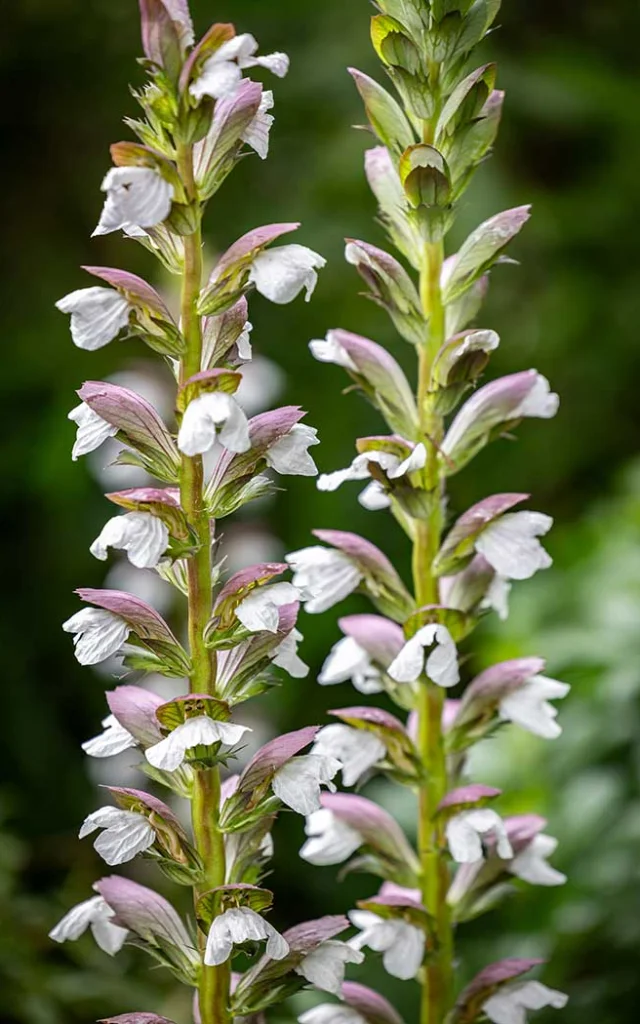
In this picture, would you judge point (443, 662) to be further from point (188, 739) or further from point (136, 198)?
point (136, 198)

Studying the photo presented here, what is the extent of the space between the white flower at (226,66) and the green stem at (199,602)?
0.16ft

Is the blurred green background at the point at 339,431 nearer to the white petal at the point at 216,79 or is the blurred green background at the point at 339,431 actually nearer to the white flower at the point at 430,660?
the white flower at the point at 430,660

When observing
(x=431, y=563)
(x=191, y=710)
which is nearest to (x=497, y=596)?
(x=431, y=563)

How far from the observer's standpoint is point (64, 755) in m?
1.94

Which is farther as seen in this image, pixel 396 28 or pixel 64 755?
pixel 64 755

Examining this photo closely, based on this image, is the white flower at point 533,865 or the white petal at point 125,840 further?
the white flower at point 533,865

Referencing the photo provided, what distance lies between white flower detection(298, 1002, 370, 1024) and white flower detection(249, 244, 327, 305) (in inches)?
17.8

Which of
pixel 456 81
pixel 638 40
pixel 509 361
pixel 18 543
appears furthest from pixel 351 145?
pixel 456 81

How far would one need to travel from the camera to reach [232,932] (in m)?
0.62

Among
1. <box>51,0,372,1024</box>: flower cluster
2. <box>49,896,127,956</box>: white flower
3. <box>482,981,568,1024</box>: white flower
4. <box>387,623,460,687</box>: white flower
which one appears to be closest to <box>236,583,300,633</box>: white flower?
<box>51,0,372,1024</box>: flower cluster

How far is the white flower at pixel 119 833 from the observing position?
0.63 metres

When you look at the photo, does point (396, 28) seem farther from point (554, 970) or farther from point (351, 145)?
point (351, 145)

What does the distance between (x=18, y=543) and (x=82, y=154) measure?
3.11 feet

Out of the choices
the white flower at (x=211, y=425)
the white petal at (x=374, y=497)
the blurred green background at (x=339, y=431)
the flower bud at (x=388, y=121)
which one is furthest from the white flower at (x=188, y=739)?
the blurred green background at (x=339, y=431)
